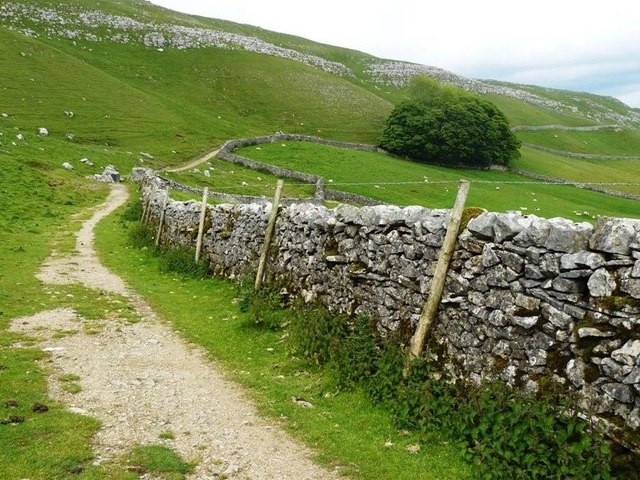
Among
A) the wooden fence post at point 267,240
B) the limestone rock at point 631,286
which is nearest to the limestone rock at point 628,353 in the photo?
the limestone rock at point 631,286

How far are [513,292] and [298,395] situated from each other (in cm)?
443

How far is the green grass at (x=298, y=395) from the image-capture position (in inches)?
297

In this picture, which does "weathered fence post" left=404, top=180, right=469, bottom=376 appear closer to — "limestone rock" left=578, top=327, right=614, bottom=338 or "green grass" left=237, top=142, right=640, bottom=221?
"limestone rock" left=578, top=327, right=614, bottom=338

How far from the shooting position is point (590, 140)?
141875 mm

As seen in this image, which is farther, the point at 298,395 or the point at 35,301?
the point at 35,301

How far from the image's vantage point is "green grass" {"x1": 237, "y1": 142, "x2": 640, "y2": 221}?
180 feet

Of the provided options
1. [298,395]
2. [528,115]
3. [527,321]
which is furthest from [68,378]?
[528,115]

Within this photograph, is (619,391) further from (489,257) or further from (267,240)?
(267,240)

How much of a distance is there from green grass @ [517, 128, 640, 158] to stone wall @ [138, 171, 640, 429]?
131 m

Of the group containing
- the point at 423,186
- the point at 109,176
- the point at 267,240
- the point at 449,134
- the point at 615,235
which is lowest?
the point at 109,176

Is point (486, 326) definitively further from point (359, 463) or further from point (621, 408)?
point (359, 463)

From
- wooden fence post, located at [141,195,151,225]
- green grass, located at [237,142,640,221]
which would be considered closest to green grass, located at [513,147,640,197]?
green grass, located at [237,142,640,221]

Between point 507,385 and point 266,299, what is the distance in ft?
25.3

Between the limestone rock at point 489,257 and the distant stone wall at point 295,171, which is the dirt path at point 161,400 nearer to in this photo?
the limestone rock at point 489,257
